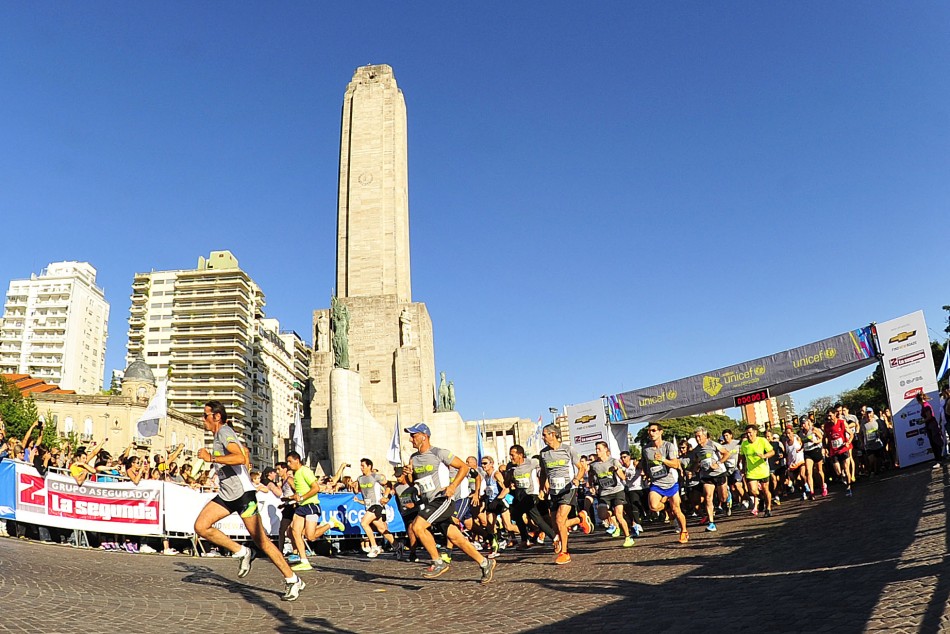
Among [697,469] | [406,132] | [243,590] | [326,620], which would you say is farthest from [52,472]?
[406,132]

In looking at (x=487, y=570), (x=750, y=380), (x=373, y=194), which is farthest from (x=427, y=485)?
(x=373, y=194)

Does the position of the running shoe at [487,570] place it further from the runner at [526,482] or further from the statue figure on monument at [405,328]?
the statue figure on monument at [405,328]

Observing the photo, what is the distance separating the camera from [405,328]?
36656 millimetres

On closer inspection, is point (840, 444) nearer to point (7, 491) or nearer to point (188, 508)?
point (188, 508)

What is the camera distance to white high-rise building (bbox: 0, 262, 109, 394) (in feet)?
402

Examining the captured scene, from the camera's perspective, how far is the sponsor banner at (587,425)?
2403 centimetres

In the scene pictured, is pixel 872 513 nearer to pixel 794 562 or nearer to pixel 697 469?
pixel 697 469

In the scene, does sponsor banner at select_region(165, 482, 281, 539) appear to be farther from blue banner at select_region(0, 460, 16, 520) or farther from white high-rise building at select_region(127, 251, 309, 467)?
white high-rise building at select_region(127, 251, 309, 467)

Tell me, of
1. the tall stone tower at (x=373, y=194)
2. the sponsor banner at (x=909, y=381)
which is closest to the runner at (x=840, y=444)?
the sponsor banner at (x=909, y=381)

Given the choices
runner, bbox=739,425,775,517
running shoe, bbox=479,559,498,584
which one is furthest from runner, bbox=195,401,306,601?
runner, bbox=739,425,775,517

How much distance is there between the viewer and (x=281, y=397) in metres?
116

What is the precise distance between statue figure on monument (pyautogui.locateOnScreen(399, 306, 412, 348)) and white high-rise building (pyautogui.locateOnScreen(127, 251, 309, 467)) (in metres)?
62.5

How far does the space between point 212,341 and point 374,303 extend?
2856 inches

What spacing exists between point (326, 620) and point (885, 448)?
58.5 feet
